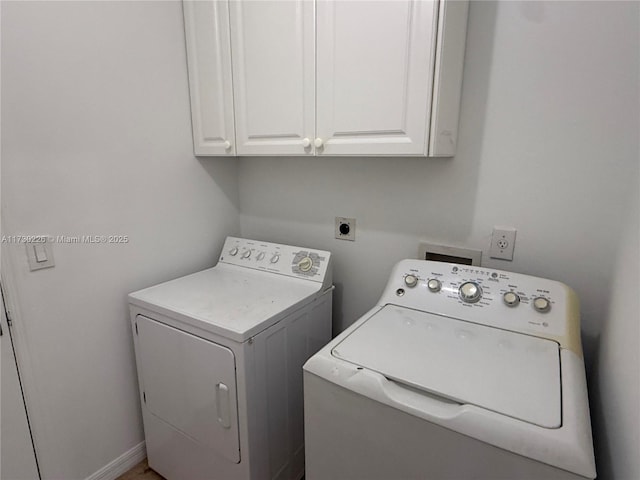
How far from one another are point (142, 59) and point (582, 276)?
191 centimetres

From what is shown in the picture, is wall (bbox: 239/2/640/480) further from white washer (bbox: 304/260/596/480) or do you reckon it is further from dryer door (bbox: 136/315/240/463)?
dryer door (bbox: 136/315/240/463)

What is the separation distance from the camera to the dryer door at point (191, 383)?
1.24 metres

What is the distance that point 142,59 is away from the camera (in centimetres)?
148

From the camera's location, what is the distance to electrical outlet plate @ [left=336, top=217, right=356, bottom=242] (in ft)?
5.58

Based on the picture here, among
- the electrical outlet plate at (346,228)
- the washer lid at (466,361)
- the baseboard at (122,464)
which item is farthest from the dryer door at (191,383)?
the electrical outlet plate at (346,228)

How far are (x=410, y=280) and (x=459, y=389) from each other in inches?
20.9

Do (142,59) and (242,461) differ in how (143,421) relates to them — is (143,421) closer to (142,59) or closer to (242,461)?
(242,461)

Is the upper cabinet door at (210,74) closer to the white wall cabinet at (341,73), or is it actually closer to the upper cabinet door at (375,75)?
the white wall cabinet at (341,73)

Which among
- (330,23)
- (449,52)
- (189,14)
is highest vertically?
(189,14)

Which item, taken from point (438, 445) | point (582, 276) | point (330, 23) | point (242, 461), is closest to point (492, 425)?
point (438, 445)

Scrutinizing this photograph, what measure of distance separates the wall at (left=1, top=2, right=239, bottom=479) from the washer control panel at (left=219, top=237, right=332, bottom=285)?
24cm

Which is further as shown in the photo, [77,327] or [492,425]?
[77,327]

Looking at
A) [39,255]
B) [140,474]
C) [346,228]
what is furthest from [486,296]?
[140,474]

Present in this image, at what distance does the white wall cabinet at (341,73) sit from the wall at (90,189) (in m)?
0.29
